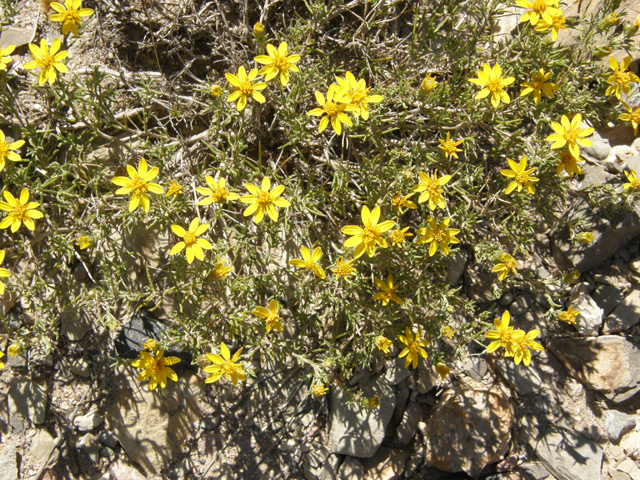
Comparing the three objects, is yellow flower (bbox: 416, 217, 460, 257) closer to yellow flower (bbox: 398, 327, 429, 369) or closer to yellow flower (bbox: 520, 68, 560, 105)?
yellow flower (bbox: 398, 327, 429, 369)

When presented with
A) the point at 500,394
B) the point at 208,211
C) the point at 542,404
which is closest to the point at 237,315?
the point at 208,211

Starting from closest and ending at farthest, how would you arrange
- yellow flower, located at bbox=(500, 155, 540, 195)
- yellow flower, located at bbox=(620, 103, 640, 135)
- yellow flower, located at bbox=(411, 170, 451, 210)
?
yellow flower, located at bbox=(411, 170, 451, 210), yellow flower, located at bbox=(500, 155, 540, 195), yellow flower, located at bbox=(620, 103, 640, 135)

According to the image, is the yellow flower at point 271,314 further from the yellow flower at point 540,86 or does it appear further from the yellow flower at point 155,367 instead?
the yellow flower at point 540,86

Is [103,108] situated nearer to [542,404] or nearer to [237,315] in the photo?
[237,315]

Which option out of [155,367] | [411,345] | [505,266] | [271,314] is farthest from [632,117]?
[155,367]

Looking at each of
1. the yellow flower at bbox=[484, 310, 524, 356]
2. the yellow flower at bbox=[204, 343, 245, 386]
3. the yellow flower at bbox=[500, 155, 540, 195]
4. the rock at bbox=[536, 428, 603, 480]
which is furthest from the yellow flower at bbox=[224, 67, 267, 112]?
the rock at bbox=[536, 428, 603, 480]
